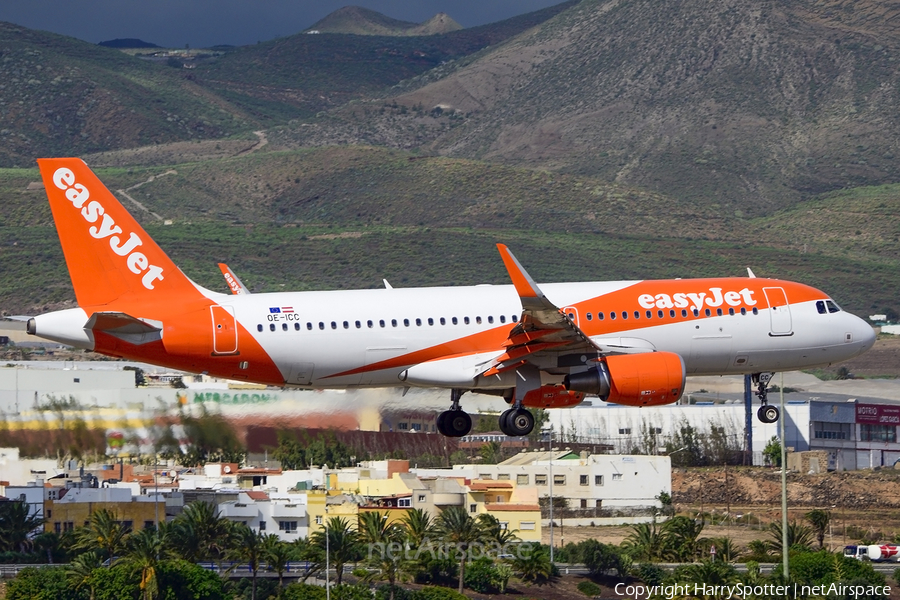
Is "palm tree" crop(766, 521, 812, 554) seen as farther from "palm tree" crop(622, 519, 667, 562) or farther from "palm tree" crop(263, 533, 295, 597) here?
"palm tree" crop(263, 533, 295, 597)

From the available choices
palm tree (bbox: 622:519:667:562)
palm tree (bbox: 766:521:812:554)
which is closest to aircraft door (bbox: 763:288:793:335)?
palm tree (bbox: 766:521:812:554)

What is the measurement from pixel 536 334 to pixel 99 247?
43.7 ft

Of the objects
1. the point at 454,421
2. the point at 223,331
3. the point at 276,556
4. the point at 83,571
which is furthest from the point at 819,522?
the point at 223,331

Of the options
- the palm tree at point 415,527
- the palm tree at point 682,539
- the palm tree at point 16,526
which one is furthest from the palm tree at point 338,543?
the palm tree at point 682,539

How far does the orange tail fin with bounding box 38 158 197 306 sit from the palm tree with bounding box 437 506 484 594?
4104cm

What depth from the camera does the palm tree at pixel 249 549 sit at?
257ft

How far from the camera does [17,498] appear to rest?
7881cm

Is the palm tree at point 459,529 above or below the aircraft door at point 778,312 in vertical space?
below

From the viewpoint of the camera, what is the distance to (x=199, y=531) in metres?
79.7

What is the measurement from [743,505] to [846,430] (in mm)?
23663

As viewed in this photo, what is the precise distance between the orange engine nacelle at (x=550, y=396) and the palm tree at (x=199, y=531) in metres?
34.7

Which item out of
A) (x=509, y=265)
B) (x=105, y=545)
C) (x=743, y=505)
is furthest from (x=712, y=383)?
(x=509, y=265)

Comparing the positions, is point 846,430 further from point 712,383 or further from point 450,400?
point 450,400

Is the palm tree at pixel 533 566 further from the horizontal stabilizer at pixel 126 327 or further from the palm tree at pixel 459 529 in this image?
the horizontal stabilizer at pixel 126 327
